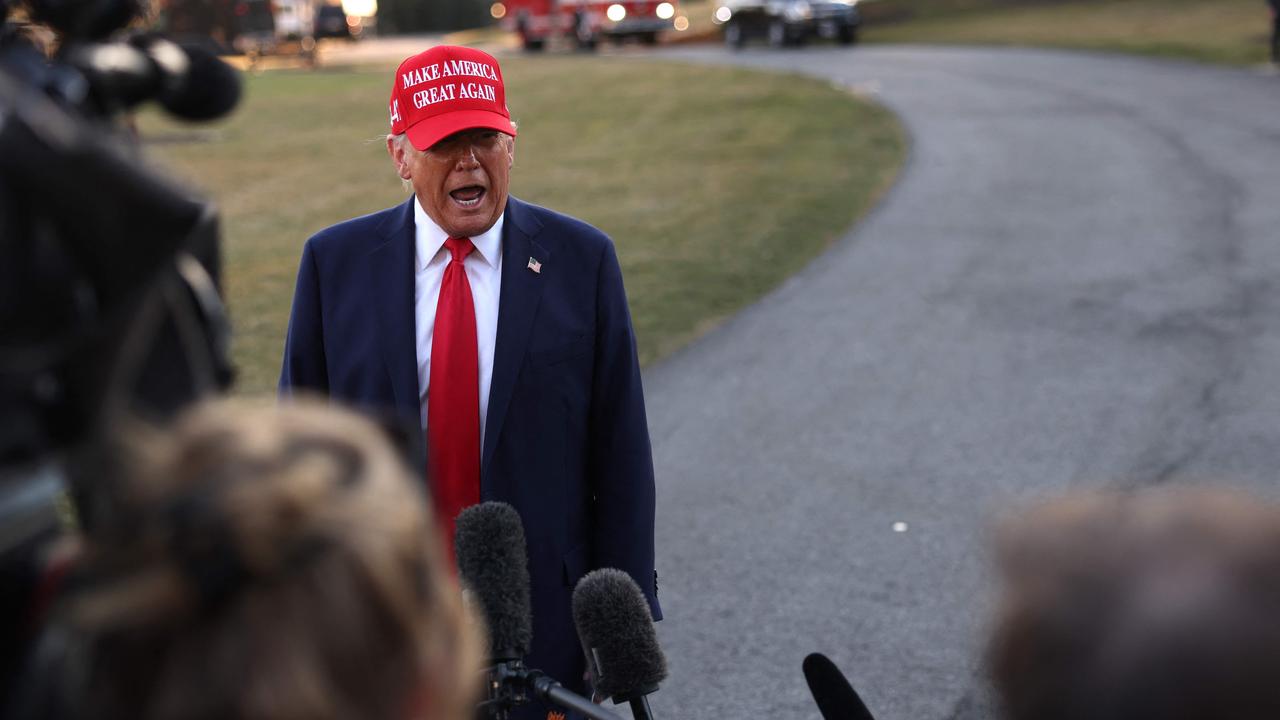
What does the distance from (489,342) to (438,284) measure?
23 centimetres

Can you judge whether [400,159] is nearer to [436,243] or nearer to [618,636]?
[436,243]

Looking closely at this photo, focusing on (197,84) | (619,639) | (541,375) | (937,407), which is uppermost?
(197,84)

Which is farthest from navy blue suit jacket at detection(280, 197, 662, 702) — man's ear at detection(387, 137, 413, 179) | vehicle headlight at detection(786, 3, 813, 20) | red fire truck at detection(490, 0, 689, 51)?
red fire truck at detection(490, 0, 689, 51)

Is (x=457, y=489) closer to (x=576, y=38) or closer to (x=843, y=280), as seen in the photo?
(x=843, y=280)

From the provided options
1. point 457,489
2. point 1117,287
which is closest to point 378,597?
point 457,489

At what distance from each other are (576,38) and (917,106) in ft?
73.3

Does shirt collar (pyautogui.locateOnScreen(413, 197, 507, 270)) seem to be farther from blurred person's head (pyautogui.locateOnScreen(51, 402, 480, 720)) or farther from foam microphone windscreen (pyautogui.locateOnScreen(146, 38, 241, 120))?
blurred person's head (pyautogui.locateOnScreen(51, 402, 480, 720))

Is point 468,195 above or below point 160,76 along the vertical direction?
below

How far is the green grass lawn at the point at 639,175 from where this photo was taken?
1158cm

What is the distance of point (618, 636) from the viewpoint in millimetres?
2633

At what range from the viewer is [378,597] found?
3.98 feet

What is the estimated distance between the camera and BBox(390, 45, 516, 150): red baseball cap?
3611 millimetres

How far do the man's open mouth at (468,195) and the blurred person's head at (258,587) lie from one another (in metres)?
2.43

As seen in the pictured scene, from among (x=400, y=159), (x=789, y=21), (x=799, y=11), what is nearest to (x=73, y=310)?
(x=400, y=159)
